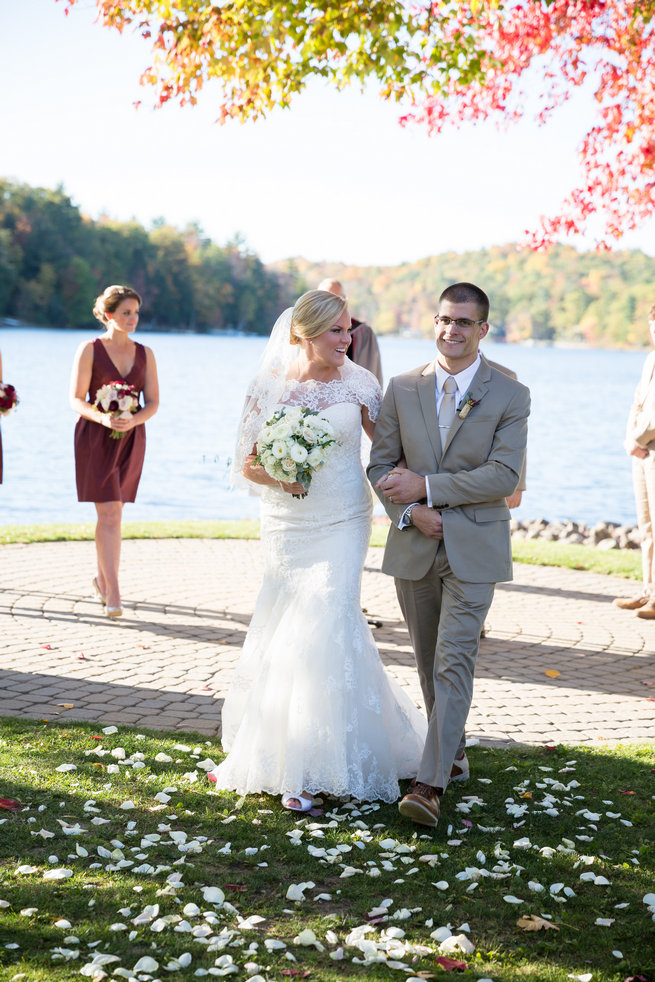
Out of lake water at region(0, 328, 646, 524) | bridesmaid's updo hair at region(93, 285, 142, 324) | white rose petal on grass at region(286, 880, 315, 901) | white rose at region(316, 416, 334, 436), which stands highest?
bridesmaid's updo hair at region(93, 285, 142, 324)

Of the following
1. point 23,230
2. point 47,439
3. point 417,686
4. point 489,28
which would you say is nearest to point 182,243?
point 23,230

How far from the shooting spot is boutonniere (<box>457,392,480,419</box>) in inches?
204

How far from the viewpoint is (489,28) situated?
44.8 feet

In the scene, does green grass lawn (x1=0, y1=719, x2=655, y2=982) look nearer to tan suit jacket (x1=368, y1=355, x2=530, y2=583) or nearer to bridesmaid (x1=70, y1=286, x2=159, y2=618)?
tan suit jacket (x1=368, y1=355, x2=530, y2=583)

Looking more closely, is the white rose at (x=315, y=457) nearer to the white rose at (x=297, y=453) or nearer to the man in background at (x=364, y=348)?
the white rose at (x=297, y=453)

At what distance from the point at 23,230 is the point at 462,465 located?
94517 millimetres

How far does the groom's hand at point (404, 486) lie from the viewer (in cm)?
520

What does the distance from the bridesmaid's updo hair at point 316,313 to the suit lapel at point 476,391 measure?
0.85 meters

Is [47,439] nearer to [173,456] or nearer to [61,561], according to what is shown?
[173,456]

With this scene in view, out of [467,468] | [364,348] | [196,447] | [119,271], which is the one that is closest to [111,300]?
[364,348]

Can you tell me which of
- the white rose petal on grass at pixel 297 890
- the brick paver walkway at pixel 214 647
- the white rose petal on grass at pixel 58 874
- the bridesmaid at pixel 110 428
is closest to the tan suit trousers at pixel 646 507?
the brick paver walkway at pixel 214 647

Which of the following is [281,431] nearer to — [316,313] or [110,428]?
[316,313]

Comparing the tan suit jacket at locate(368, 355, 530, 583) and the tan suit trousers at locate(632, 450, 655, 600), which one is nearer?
the tan suit jacket at locate(368, 355, 530, 583)

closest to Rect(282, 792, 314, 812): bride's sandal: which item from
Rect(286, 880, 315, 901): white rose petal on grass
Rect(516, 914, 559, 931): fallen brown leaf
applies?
Rect(286, 880, 315, 901): white rose petal on grass
